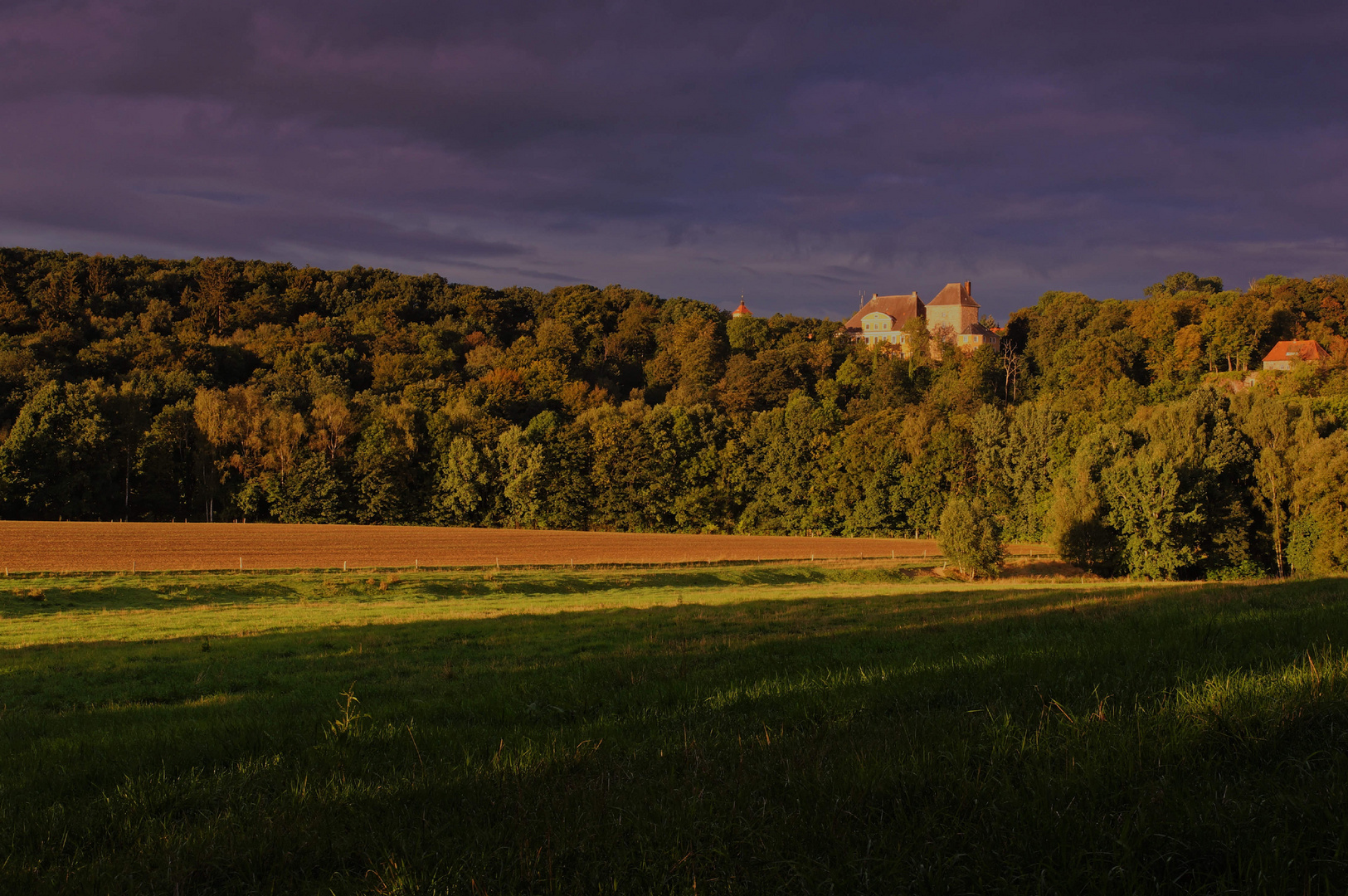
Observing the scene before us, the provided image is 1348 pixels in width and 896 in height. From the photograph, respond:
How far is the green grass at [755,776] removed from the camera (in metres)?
2.71

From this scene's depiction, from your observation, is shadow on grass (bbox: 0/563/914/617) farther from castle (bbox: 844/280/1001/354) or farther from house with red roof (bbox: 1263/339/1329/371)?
castle (bbox: 844/280/1001/354)

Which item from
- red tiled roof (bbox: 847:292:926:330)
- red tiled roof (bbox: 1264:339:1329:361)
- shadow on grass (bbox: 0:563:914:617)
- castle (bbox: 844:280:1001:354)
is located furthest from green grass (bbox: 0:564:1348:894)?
red tiled roof (bbox: 847:292:926:330)

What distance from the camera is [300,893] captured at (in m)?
2.94

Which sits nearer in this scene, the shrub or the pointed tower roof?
the shrub

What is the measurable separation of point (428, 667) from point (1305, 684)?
10950 millimetres

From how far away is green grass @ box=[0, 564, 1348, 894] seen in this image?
8.89 ft

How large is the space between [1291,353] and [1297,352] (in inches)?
24.7

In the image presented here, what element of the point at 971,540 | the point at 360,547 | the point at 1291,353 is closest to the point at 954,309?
the point at 1291,353

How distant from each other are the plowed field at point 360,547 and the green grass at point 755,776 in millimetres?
46160

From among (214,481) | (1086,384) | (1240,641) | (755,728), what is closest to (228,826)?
(755,728)

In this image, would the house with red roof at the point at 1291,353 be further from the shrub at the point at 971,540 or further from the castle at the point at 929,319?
the shrub at the point at 971,540

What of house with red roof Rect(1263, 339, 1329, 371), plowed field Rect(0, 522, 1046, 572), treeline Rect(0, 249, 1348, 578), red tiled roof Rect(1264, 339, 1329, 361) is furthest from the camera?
house with red roof Rect(1263, 339, 1329, 371)

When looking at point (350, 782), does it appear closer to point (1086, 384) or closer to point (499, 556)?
point (499, 556)

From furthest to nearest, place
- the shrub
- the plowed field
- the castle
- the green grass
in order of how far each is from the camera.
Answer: the castle < the shrub < the plowed field < the green grass
